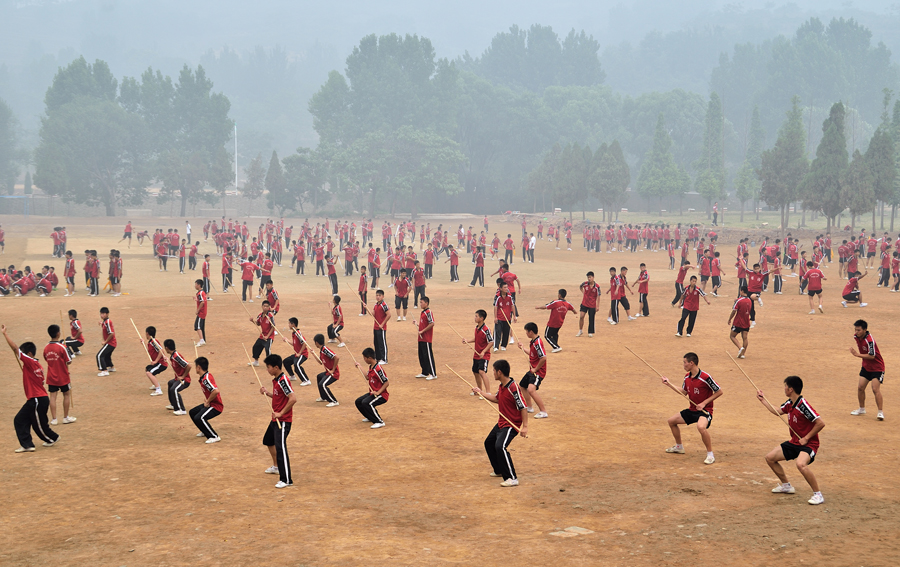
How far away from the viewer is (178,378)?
12664mm

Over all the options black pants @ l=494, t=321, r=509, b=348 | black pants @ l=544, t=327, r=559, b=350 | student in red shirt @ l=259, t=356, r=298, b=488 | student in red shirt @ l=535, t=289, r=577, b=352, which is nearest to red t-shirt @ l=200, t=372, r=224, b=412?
student in red shirt @ l=259, t=356, r=298, b=488

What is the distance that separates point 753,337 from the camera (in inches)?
782

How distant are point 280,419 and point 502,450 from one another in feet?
9.19

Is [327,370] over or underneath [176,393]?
over

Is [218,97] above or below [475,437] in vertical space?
above

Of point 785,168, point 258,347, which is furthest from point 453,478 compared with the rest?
point 785,168

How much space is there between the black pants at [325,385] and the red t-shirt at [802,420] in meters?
7.81

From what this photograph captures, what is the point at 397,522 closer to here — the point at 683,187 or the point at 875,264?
the point at 875,264

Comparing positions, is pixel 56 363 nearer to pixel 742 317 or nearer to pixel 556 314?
pixel 556 314

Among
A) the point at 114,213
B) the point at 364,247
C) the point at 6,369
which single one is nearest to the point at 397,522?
the point at 6,369

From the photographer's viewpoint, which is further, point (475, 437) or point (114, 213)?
point (114, 213)

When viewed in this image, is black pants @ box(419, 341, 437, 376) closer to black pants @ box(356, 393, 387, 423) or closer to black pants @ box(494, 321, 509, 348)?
black pants @ box(494, 321, 509, 348)

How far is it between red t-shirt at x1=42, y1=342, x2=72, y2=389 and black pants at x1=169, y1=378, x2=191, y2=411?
1.73 meters

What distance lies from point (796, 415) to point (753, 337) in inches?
490
